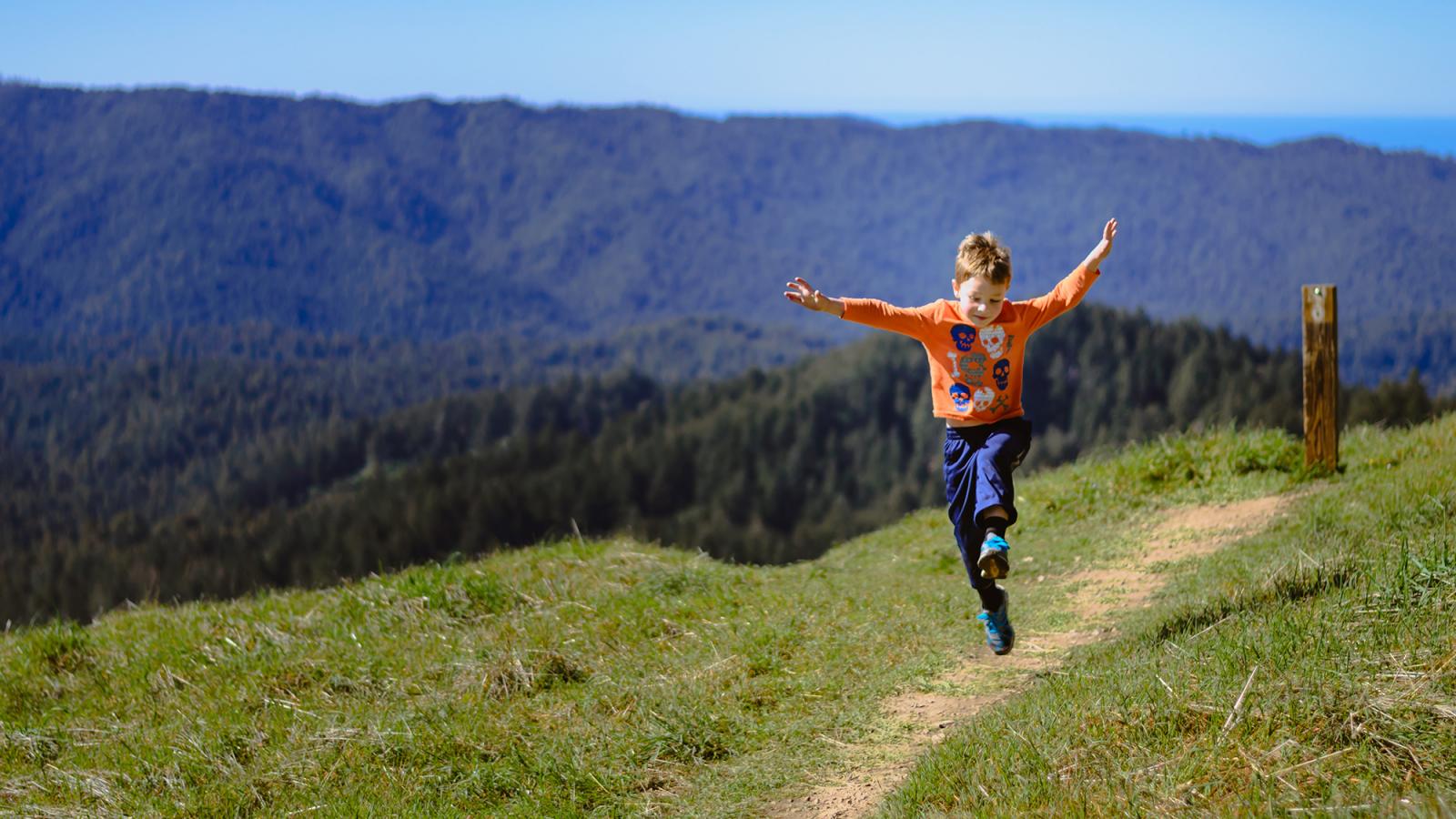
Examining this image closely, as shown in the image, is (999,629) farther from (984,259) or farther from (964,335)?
(984,259)

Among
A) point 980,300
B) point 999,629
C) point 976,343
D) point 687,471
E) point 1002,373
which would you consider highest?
point 980,300

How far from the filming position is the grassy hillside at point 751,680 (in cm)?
503

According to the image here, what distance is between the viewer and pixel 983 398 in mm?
7051

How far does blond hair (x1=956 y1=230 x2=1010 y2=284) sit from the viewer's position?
6.88 meters

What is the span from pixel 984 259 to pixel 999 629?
2.43 m

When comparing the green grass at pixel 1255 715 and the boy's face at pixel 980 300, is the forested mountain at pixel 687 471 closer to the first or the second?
the green grass at pixel 1255 715

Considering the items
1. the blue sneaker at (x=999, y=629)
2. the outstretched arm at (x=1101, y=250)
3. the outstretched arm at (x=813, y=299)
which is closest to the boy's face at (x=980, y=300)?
the outstretched arm at (x=1101, y=250)

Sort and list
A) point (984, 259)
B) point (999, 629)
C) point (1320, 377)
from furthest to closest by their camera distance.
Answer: point (1320, 377) < point (999, 629) < point (984, 259)

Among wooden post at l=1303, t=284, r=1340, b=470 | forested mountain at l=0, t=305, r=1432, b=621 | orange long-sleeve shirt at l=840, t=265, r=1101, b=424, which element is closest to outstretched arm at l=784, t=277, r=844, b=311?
orange long-sleeve shirt at l=840, t=265, r=1101, b=424

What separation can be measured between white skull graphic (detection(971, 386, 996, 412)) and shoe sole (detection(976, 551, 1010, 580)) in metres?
0.92

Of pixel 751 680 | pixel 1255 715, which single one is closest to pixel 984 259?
pixel 1255 715

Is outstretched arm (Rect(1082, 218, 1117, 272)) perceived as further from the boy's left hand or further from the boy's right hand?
the boy's right hand

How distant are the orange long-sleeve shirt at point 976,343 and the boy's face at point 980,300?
0.05m

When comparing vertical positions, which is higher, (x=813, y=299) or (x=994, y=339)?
(x=813, y=299)
